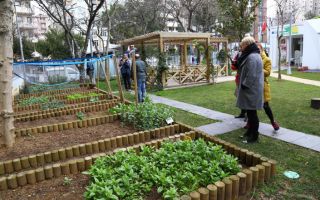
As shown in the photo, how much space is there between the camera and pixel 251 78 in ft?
15.2

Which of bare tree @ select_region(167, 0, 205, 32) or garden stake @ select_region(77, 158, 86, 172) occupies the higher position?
bare tree @ select_region(167, 0, 205, 32)

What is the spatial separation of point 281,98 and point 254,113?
4.80 metres

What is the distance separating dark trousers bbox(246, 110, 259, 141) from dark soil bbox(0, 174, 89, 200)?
2869mm

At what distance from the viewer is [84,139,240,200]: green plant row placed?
2.89 meters

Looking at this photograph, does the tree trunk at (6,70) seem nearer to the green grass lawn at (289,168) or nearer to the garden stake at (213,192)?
the garden stake at (213,192)

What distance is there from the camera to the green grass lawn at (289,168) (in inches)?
126

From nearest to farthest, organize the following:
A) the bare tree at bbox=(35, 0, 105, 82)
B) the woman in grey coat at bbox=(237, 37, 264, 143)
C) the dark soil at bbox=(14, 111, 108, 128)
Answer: the woman in grey coat at bbox=(237, 37, 264, 143)
the dark soil at bbox=(14, 111, 108, 128)
the bare tree at bbox=(35, 0, 105, 82)

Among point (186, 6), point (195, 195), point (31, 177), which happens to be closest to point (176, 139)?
point (195, 195)

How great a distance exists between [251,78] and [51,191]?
3413 millimetres

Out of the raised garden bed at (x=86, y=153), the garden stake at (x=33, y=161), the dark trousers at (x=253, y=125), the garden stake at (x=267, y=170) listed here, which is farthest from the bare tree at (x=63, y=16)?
the garden stake at (x=267, y=170)

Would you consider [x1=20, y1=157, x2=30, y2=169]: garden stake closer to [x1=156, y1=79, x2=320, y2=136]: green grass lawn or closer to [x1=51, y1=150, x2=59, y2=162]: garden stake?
[x1=51, y1=150, x2=59, y2=162]: garden stake

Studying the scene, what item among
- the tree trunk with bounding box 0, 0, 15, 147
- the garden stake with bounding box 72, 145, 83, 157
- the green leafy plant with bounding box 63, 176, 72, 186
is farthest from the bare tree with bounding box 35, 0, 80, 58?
the green leafy plant with bounding box 63, 176, 72, 186

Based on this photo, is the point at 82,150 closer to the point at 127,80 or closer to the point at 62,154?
the point at 62,154

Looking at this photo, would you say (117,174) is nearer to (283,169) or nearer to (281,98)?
(283,169)
